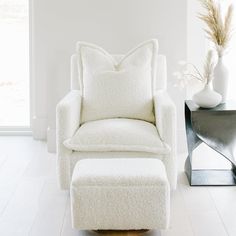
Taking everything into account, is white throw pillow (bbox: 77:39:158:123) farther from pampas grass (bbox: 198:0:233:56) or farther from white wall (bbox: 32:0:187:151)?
white wall (bbox: 32:0:187:151)

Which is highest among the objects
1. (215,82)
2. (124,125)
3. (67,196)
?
(215,82)

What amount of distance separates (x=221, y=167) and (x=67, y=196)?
1.28 metres

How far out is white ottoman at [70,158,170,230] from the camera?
2637 mm

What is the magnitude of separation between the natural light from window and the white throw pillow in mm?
1431

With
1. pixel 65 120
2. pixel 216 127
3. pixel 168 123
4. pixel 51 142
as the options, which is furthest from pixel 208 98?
pixel 51 142

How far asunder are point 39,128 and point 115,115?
137 centimetres

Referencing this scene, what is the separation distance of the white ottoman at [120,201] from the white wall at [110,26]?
1.80 meters

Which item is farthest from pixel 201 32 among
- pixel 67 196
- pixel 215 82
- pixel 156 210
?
pixel 156 210

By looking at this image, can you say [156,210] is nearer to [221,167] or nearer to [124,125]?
[124,125]

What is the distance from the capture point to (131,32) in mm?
4410

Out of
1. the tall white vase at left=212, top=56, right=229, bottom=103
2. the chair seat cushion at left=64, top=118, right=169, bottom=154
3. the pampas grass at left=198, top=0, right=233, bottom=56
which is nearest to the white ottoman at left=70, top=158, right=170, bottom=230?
the chair seat cushion at left=64, top=118, right=169, bottom=154

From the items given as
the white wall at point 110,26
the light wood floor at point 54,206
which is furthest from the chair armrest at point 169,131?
the white wall at point 110,26

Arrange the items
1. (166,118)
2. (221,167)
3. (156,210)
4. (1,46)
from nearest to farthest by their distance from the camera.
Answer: (156,210)
(166,118)
(221,167)
(1,46)

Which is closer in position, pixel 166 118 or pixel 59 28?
pixel 166 118
